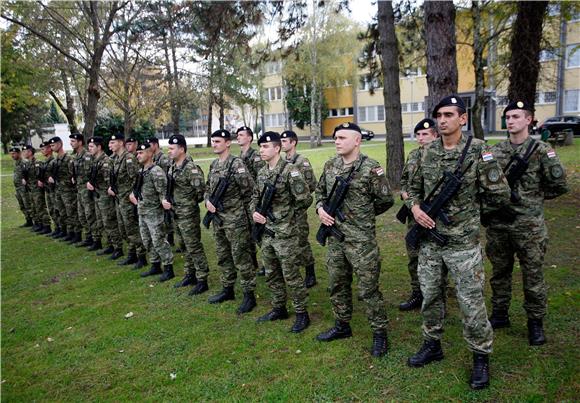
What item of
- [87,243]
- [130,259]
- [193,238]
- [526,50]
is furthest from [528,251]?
[526,50]

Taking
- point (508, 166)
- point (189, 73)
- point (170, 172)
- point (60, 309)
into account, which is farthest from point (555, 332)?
point (189, 73)

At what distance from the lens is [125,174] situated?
7684 mm

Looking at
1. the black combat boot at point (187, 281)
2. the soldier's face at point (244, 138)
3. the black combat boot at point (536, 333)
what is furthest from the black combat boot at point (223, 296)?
Answer: the black combat boot at point (536, 333)

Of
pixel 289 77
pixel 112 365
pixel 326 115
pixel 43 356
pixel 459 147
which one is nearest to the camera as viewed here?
pixel 459 147

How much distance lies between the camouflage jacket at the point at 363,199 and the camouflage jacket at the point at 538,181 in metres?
1.14

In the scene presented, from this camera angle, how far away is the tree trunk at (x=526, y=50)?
34.8 ft

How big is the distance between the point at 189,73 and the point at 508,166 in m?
27.8

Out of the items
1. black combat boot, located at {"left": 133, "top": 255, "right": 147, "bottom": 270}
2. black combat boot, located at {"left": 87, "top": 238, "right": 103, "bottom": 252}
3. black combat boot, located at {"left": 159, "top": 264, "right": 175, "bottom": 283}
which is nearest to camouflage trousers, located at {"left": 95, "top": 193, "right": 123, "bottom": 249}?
black combat boot, located at {"left": 87, "top": 238, "right": 103, "bottom": 252}

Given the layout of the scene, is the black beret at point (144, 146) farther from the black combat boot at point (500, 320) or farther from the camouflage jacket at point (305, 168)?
the black combat boot at point (500, 320)

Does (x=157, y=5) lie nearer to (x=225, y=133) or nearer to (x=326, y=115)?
(x=225, y=133)

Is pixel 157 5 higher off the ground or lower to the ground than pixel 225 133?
higher

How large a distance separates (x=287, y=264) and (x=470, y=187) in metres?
2.14

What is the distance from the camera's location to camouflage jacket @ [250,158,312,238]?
471 cm

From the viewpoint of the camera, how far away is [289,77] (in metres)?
42.2
